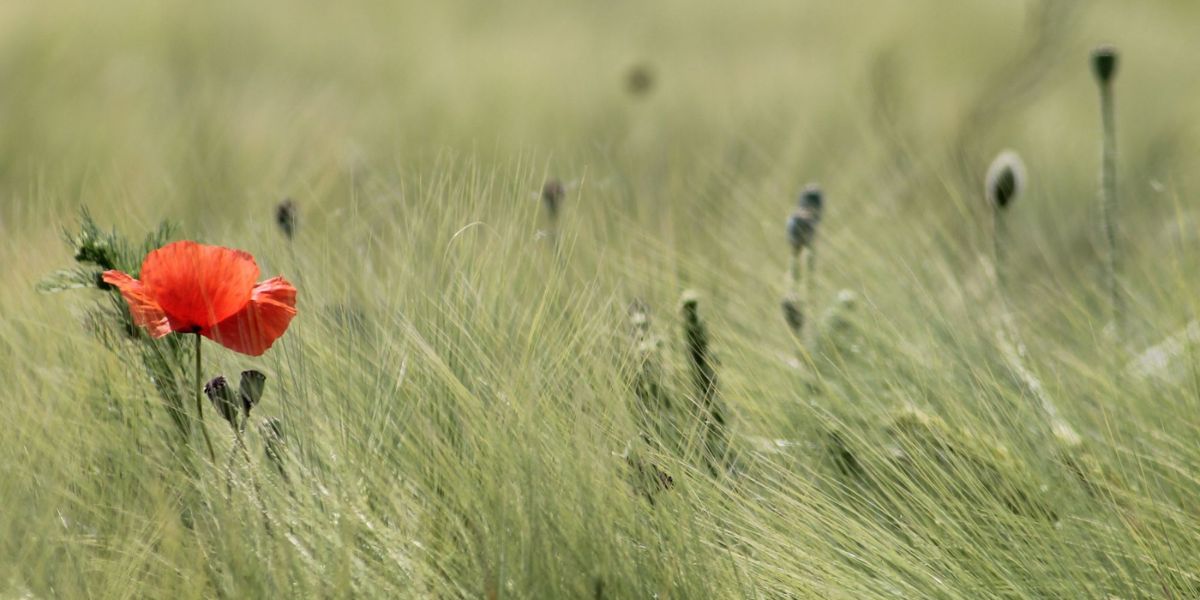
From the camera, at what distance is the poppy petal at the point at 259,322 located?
657mm

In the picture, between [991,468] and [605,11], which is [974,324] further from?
[605,11]

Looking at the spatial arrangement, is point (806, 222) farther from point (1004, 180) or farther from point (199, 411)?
point (199, 411)

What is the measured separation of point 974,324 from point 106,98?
1669mm

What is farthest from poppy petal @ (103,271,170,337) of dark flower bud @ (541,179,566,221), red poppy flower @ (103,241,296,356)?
dark flower bud @ (541,179,566,221)

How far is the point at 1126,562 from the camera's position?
0.70m

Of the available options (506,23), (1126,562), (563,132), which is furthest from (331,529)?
(506,23)

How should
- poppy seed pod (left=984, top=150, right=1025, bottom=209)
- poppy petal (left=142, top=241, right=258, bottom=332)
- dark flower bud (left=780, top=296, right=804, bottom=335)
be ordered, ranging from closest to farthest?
poppy petal (left=142, top=241, right=258, bottom=332) < dark flower bud (left=780, top=296, right=804, bottom=335) < poppy seed pod (left=984, top=150, right=1025, bottom=209)

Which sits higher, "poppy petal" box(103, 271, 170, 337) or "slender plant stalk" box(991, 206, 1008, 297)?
"slender plant stalk" box(991, 206, 1008, 297)

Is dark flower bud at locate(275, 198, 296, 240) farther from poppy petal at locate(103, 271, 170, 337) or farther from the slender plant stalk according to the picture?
the slender plant stalk

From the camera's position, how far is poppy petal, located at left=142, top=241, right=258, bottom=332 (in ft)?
2.06

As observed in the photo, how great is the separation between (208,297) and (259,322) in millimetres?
34

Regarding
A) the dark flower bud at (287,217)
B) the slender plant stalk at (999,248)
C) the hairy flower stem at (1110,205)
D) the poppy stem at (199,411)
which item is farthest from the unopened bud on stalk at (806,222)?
the poppy stem at (199,411)

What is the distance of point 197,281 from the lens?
0.63 meters

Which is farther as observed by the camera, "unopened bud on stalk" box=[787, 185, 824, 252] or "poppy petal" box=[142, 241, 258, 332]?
"unopened bud on stalk" box=[787, 185, 824, 252]
